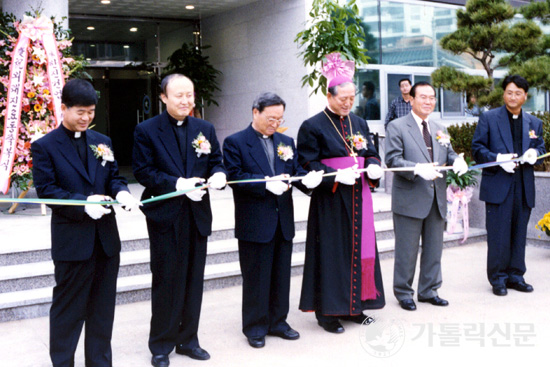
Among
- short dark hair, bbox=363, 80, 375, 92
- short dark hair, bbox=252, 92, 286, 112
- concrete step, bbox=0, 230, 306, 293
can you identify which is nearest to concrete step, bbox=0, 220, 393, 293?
concrete step, bbox=0, 230, 306, 293

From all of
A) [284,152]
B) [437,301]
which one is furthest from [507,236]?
[284,152]

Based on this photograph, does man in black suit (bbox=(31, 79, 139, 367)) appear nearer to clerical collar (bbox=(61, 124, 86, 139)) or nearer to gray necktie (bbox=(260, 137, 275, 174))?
clerical collar (bbox=(61, 124, 86, 139))

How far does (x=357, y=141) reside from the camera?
4.70 m

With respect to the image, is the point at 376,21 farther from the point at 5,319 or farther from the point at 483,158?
the point at 5,319

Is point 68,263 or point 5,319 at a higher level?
point 68,263

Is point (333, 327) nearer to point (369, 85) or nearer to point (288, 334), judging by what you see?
point (288, 334)

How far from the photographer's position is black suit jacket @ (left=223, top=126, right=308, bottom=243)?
434 cm

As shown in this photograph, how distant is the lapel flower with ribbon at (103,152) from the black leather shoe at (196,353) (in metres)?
1.38

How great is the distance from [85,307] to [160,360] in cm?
66

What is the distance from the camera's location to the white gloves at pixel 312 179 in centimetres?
433

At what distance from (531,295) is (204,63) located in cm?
815

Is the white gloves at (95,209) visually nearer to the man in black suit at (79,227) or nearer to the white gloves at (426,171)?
the man in black suit at (79,227)

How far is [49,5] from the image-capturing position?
28.1ft

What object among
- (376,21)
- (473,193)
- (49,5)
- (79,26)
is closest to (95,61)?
(79,26)
